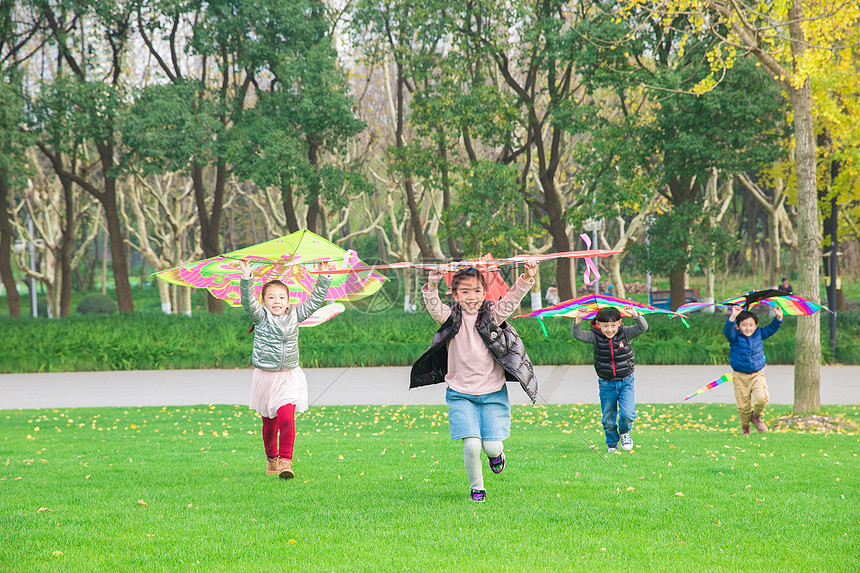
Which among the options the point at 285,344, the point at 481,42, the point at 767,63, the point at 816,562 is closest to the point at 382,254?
the point at 481,42

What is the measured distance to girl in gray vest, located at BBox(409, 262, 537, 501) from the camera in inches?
225

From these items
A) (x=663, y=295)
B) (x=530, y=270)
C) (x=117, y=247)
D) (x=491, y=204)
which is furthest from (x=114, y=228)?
(x=663, y=295)

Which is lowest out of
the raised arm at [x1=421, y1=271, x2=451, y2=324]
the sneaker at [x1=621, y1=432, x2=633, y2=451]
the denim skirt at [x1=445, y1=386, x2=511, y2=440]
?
the sneaker at [x1=621, y1=432, x2=633, y2=451]

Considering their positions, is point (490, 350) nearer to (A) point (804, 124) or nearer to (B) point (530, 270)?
(B) point (530, 270)

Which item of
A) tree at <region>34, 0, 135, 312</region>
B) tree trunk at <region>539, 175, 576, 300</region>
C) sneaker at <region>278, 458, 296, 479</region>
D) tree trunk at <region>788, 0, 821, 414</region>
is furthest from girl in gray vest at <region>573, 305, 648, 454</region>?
tree at <region>34, 0, 135, 312</region>

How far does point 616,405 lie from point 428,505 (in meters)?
3.14

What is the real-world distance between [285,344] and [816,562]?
4183 millimetres

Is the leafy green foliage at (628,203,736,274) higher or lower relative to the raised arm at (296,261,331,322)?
higher

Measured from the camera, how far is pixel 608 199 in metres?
19.9

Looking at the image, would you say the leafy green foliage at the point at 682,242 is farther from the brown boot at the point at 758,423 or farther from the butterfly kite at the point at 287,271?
the butterfly kite at the point at 287,271

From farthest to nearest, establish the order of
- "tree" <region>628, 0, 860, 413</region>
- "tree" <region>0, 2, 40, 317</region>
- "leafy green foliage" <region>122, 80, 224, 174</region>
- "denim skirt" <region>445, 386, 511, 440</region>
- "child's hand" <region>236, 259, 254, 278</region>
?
"leafy green foliage" <region>122, 80, 224, 174</region>, "tree" <region>0, 2, 40, 317</region>, "tree" <region>628, 0, 860, 413</region>, "child's hand" <region>236, 259, 254, 278</region>, "denim skirt" <region>445, 386, 511, 440</region>

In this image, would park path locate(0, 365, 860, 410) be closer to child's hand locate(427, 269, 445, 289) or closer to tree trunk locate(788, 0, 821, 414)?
tree trunk locate(788, 0, 821, 414)

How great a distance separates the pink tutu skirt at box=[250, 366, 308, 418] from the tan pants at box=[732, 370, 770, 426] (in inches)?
210

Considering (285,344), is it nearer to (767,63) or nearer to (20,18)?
(767,63)
